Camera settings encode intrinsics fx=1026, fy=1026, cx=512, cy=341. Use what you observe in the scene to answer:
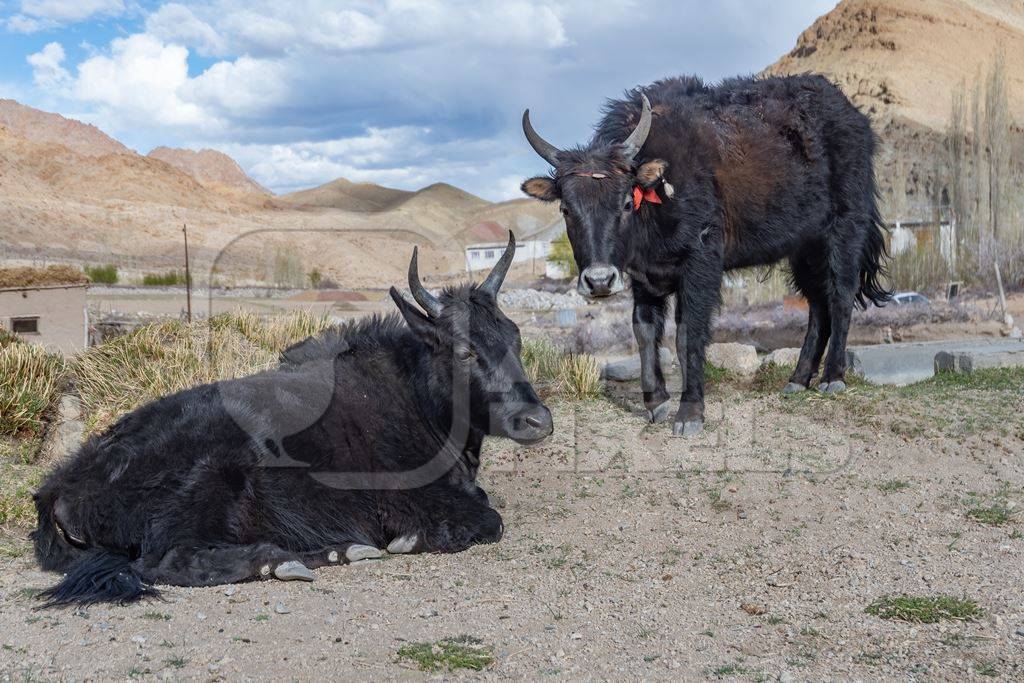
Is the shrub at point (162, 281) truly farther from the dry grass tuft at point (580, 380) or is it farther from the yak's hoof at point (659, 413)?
the yak's hoof at point (659, 413)

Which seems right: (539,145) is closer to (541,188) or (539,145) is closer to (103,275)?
(541,188)

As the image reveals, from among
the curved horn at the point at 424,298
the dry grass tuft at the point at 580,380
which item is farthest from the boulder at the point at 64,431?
the dry grass tuft at the point at 580,380

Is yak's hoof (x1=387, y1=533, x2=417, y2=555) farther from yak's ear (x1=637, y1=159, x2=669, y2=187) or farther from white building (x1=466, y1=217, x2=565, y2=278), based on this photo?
white building (x1=466, y1=217, x2=565, y2=278)

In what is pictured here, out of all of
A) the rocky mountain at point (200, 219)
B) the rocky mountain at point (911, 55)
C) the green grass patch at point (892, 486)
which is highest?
the rocky mountain at point (911, 55)

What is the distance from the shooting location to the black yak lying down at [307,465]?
5.60m

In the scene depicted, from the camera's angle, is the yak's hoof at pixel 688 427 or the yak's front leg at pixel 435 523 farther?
the yak's hoof at pixel 688 427

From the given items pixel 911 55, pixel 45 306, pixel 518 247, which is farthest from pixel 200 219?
pixel 45 306

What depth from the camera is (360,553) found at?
19.6ft

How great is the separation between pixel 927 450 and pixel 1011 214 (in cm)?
3478

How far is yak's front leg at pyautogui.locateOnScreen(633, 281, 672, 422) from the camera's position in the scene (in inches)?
384

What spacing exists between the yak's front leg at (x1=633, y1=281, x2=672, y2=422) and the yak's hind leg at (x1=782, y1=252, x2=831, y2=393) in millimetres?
1724

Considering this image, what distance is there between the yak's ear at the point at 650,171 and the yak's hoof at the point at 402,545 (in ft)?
13.1

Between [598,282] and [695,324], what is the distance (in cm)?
134

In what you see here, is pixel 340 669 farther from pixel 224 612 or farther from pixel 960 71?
pixel 960 71
